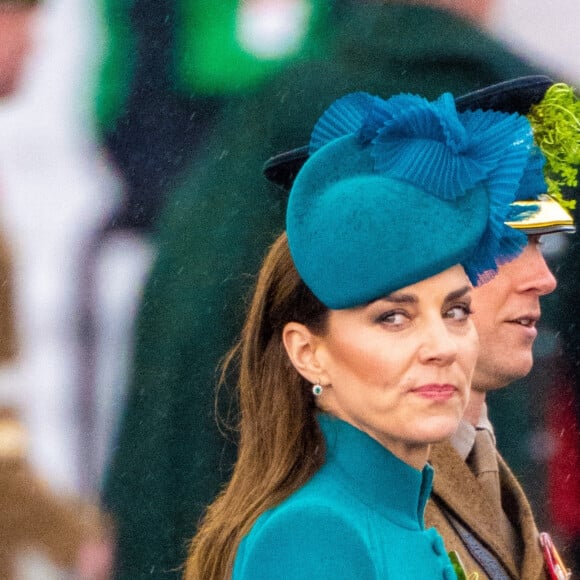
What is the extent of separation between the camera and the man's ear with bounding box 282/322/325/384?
2.14m

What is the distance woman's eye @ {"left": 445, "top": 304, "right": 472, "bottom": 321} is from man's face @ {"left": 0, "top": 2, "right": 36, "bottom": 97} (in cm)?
193

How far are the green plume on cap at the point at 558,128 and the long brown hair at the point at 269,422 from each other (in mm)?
747

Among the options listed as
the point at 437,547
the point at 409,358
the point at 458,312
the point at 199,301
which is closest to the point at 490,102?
the point at 458,312

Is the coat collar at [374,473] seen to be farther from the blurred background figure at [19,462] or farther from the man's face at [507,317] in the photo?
the blurred background figure at [19,462]

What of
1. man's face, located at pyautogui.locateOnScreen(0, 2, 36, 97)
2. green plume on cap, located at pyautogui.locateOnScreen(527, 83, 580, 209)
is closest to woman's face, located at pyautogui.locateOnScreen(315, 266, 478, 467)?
green plume on cap, located at pyautogui.locateOnScreen(527, 83, 580, 209)

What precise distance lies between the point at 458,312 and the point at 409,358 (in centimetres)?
12

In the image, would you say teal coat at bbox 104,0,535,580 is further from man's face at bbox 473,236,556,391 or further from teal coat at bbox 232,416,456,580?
teal coat at bbox 232,416,456,580

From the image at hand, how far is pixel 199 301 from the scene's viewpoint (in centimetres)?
378

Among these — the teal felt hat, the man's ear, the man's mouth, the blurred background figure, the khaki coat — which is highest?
the teal felt hat

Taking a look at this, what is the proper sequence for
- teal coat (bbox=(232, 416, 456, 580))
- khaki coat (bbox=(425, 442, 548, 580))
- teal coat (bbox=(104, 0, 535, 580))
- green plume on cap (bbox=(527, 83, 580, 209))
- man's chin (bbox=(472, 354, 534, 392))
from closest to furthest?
teal coat (bbox=(232, 416, 456, 580)), khaki coat (bbox=(425, 442, 548, 580)), green plume on cap (bbox=(527, 83, 580, 209)), man's chin (bbox=(472, 354, 534, 392)), teal coat (bbox=(104, 0, 535, 580))

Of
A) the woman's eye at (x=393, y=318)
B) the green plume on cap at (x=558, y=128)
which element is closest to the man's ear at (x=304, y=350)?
the woman's eye at (x=393, y=318)

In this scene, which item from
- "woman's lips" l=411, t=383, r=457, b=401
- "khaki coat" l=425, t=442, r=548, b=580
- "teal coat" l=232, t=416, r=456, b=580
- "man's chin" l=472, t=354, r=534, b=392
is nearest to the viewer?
"teal coat" l=232, t=416, r=456, b=580

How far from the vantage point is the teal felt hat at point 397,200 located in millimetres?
1985

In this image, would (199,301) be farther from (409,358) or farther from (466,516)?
(409,358)
